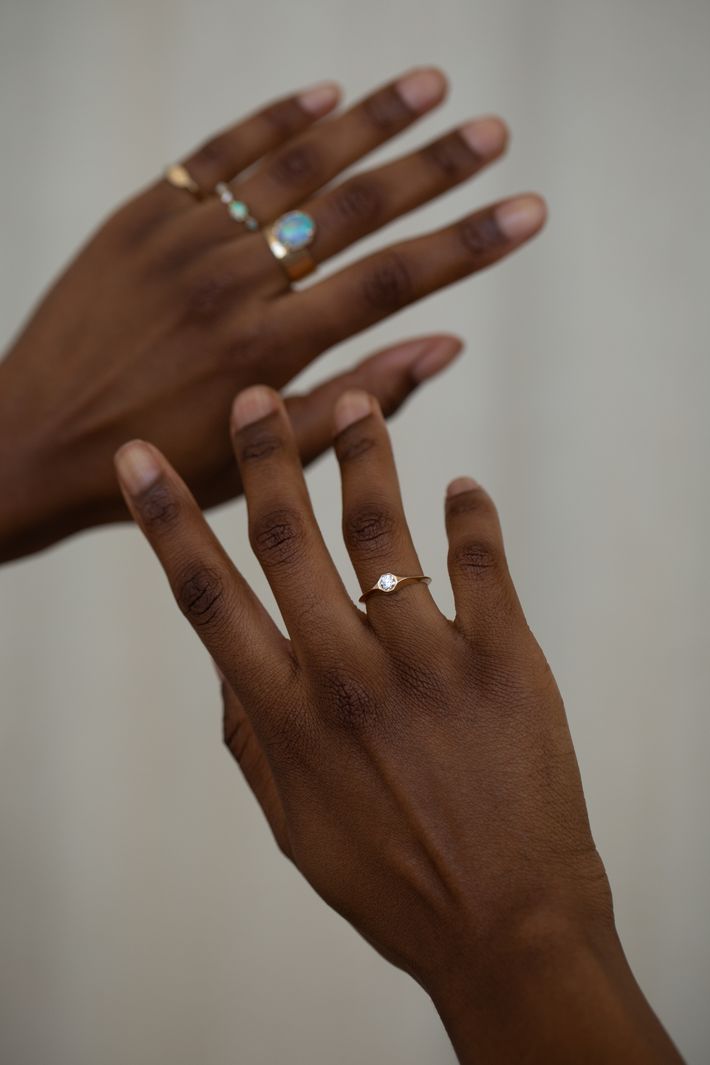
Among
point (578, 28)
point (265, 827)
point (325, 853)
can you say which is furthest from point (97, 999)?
point (578, 28)

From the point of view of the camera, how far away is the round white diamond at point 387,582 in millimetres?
764

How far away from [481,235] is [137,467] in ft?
1.61

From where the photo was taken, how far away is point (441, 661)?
29.2 inches

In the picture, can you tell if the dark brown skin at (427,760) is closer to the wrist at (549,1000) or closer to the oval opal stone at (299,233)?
the wrist at (549,1000)

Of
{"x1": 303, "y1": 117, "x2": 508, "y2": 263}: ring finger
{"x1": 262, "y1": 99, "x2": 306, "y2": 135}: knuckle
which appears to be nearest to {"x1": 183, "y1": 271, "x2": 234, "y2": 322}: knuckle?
{"x1": 303, "y1": 117, "x2": 508, "y2": 263}: ring finger

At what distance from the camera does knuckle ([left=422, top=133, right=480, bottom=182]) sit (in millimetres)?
1146

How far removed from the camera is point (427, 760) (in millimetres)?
717

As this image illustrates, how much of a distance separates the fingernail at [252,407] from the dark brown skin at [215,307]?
224 millimetres

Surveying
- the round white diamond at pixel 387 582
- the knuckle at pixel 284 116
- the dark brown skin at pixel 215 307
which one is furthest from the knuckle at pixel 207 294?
the round white diamond at pixel 387 582

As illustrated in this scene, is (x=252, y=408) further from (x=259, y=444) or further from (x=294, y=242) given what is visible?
(x=294, y=242)

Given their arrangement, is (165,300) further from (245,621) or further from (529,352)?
(529,352)

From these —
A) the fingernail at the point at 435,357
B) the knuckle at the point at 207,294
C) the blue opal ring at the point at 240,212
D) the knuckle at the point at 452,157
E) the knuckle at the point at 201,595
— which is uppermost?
the blue opal ring at the point at 240,212

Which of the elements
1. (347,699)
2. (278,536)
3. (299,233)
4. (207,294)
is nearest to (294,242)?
(299,233)

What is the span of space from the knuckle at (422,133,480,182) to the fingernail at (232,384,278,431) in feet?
1.41
